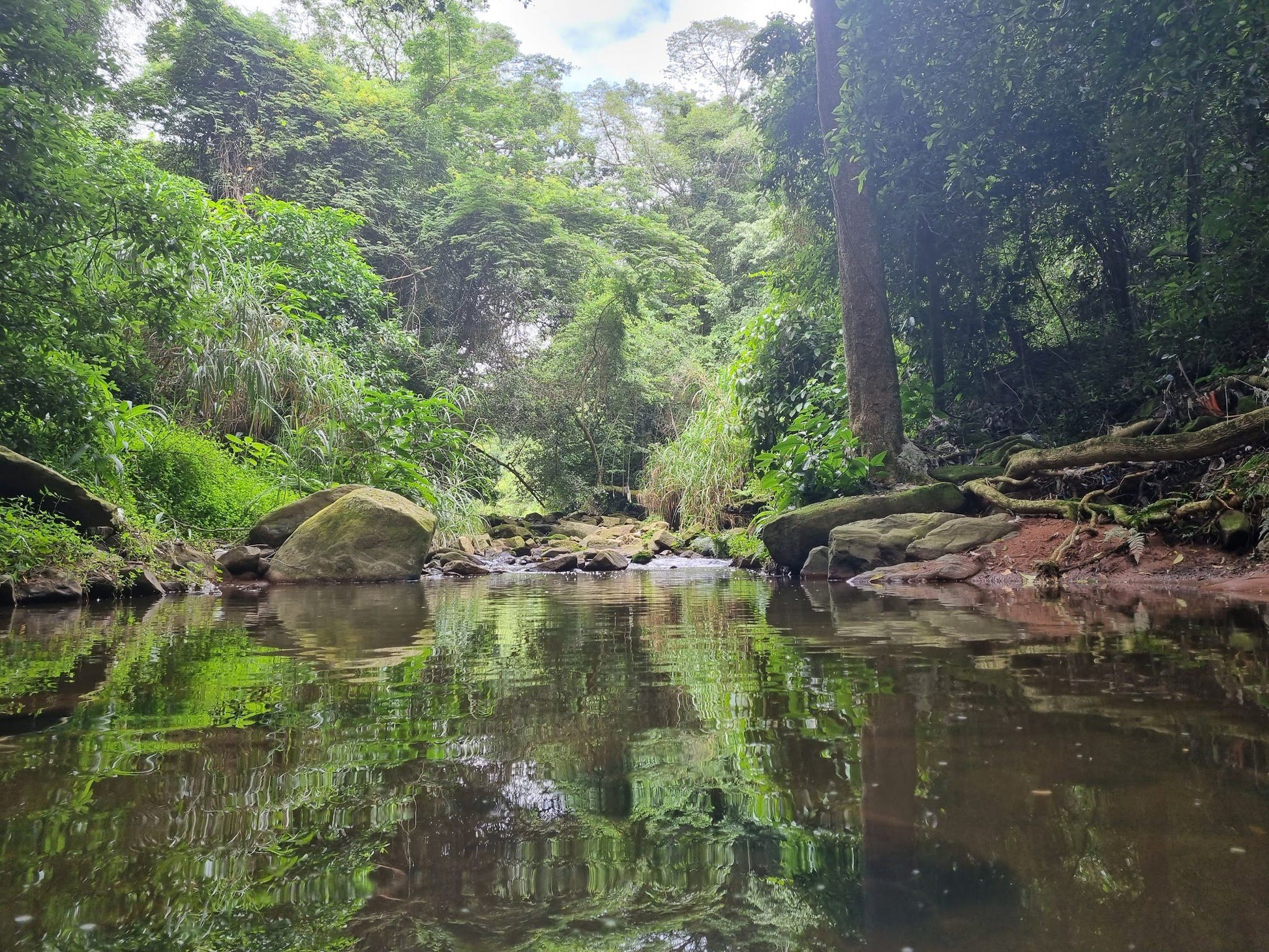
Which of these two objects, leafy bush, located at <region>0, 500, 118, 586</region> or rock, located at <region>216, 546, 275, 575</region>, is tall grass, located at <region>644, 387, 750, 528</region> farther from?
leafy bush, located at <region>0, 500, 118, 586</region>

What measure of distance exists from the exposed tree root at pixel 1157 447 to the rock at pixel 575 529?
9.63 metres

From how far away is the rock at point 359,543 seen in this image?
7586mm

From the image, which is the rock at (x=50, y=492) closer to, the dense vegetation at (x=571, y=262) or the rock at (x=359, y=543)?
the dense vegetation at (x=571, y=262)

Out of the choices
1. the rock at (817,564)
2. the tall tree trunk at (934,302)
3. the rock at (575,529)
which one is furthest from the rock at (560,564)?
the tall tree trunk at (934,302)

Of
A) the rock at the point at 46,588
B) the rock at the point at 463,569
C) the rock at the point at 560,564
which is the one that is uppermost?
the rock at the point at 560,564

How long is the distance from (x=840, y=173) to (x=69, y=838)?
886cm

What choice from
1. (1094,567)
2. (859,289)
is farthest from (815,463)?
(1094,567)

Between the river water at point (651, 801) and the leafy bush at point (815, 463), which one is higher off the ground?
the leafy bush at point (815, 463)

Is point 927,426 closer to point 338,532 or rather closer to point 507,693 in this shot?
point 338,532

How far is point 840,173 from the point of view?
8.47 meters

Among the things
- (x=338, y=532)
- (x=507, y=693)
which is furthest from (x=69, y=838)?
(x=338, y=532)

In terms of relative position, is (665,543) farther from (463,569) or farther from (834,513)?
(834,513)

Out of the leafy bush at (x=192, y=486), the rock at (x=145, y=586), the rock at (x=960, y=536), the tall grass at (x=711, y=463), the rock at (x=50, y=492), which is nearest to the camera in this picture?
the rock at (x=50, y=492)

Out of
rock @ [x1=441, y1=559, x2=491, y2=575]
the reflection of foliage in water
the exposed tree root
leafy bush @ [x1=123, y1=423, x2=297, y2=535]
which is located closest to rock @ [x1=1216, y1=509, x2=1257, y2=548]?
the exposed tree root
